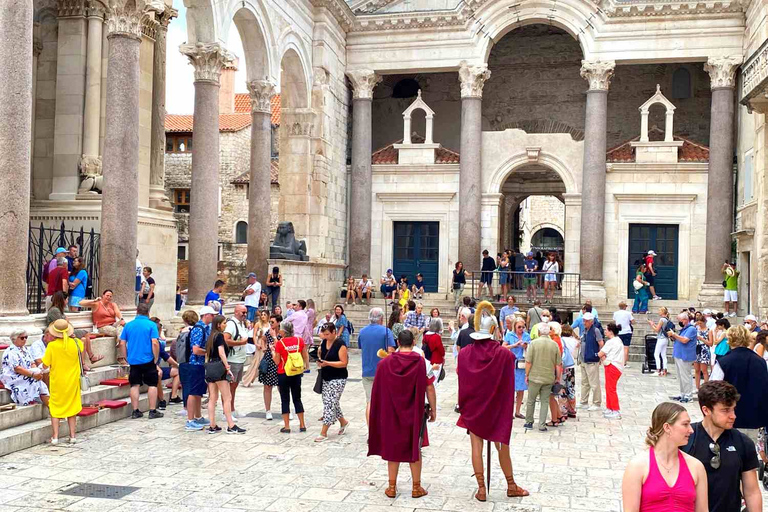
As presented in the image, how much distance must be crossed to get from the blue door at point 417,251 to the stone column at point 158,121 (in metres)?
12.2

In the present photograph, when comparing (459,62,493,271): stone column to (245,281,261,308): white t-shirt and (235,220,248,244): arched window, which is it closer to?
(245,281,261,308): white t-shirt

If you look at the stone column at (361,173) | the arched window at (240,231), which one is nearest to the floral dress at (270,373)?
the stone column at (361,173)

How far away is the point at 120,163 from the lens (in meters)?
13.3

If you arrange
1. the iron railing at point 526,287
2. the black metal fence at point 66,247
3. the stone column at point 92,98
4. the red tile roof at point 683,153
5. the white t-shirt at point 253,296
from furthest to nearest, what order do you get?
the red tile roof at point 683,153 < the iron railing at point 526,287 < the white t-shirt at point 253,296 < the stone column at point 92,98 < the black metal fence at point 66,247

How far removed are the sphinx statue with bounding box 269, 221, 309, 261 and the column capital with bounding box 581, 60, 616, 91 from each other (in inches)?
405

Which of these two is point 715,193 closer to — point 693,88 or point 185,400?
point 693,88

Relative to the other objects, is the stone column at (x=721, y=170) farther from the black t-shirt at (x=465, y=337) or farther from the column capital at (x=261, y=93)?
the black t-shirt at (x=465, y=337)

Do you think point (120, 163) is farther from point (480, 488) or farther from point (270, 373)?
point (480, 488)

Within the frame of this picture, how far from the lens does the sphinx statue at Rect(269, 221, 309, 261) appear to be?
73.5ft

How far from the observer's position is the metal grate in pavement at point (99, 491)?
7270mm

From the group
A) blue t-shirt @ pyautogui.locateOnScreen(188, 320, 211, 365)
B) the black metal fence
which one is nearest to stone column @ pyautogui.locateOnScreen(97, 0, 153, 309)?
the black metal fence

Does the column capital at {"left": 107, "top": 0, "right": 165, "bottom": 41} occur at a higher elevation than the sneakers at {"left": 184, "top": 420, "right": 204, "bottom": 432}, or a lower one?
higher

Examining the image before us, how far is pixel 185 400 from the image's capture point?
1078 centimetres

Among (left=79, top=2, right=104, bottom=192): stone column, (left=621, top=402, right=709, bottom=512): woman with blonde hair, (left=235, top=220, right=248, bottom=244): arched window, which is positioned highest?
(left=79, top=2, right=104, bottom=192): stone column
